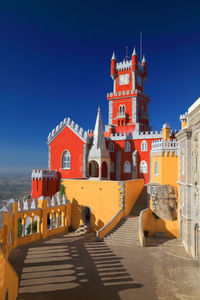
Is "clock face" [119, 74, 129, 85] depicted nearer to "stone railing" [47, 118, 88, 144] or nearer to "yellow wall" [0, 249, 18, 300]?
"stone railing" [47, 118, 88, 144]

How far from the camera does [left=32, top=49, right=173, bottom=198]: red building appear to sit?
99.3ft

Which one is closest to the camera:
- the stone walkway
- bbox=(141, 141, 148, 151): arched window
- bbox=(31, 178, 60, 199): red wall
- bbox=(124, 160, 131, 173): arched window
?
the stone walkway

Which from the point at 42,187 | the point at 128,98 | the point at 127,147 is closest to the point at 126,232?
the point at 42,187

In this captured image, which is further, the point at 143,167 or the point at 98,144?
the point at 143,167

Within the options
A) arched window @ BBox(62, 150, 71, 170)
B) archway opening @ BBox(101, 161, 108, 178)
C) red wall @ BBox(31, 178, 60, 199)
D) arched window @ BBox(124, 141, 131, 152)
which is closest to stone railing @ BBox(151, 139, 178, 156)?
arched window @ BBox(124, 141, 131, 152)

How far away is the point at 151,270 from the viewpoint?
1391 cm

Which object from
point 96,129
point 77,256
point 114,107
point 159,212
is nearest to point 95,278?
point 77,256

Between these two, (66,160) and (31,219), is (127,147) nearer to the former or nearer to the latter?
(66,160)

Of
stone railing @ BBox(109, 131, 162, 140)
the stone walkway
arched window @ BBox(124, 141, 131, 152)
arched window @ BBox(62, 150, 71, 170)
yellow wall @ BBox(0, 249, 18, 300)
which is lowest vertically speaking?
the stone walkway

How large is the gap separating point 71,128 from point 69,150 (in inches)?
114

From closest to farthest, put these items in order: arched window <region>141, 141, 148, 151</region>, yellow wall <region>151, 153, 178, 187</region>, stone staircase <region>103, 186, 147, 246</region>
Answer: stone staircase <region>103, 186, 147, 246</region>
yellow wall <region>151, 153, 178, 187</region>
arched window <region>141, 141, 148, 151</region>

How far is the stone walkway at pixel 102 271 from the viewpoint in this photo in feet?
37.5

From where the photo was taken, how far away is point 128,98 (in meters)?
37.8

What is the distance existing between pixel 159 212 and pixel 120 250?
7.03 m
